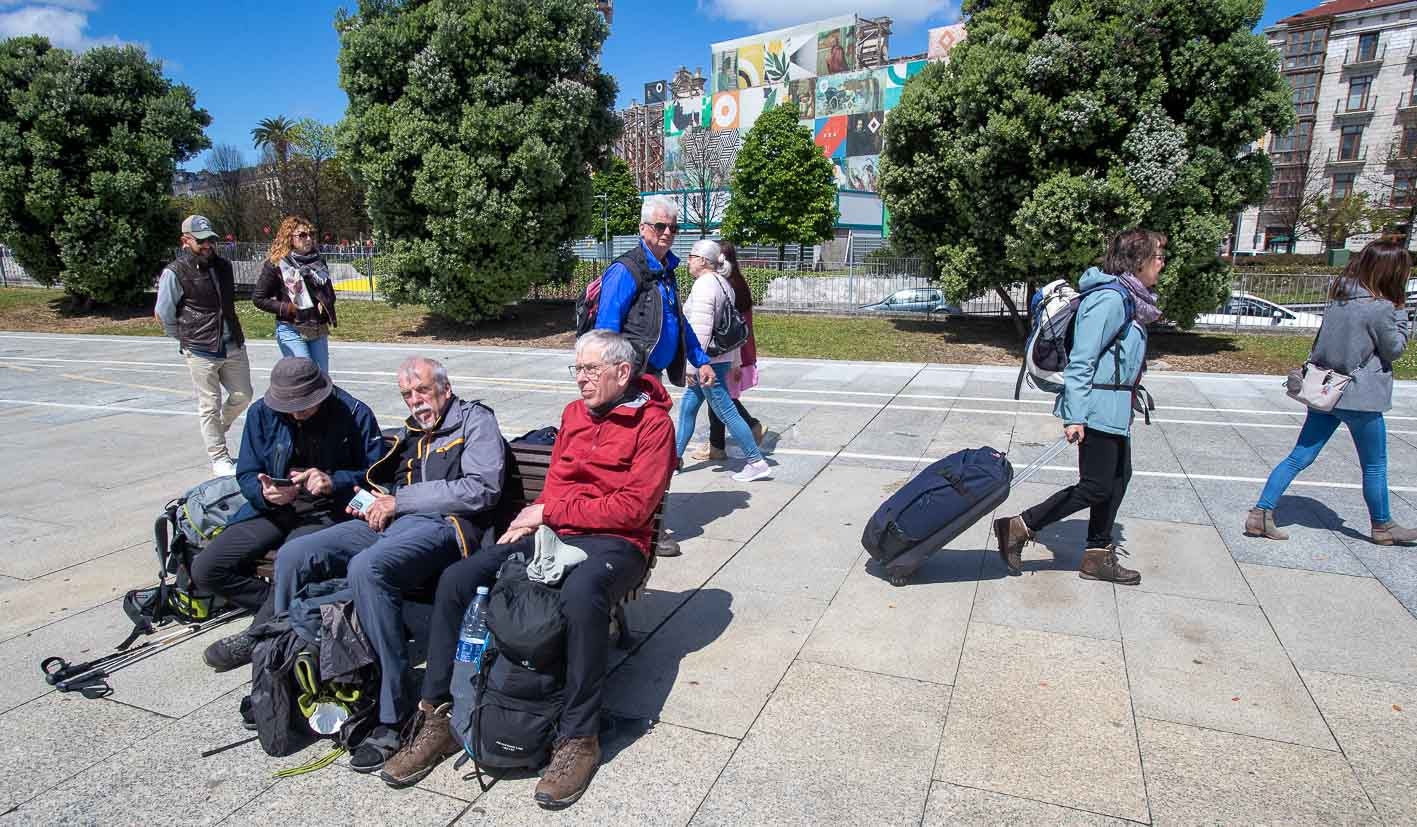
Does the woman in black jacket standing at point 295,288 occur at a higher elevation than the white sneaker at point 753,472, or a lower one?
higher

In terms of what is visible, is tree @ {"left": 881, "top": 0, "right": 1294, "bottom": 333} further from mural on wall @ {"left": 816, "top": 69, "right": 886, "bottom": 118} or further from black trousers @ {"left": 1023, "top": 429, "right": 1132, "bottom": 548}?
mural on wall @ {"left": 816, "top": 69, "right": 886, "bottom": 118}

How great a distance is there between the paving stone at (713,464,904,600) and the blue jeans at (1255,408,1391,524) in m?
2.35

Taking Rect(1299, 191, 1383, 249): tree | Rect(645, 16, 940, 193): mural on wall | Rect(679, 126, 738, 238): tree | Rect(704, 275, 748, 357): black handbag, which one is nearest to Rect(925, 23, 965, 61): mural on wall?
Rect(645, 16, 940, 193): mural on wall

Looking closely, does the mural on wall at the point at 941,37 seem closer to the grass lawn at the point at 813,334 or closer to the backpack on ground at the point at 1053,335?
the grass lawn at the point at 813,334

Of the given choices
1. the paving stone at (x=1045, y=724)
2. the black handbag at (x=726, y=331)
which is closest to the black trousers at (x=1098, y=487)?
the paving stone at (x=1045, y=724)

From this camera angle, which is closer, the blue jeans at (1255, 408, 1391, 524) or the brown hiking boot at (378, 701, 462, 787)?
the brown hiking boot at (378, 701, 462, 787)

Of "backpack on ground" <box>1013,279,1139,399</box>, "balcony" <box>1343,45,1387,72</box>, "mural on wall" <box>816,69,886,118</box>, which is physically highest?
"mural on wall" <box>816,69,886,118</box>

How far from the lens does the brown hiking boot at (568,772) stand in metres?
2.57

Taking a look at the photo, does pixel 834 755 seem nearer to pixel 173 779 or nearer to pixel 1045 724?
pixel 1045 724

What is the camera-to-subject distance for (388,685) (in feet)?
9.44

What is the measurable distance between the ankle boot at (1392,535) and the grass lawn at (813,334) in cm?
856

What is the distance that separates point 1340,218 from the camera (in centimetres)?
3869

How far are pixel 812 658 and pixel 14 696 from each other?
317 cm

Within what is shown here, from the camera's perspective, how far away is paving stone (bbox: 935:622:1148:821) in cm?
264
